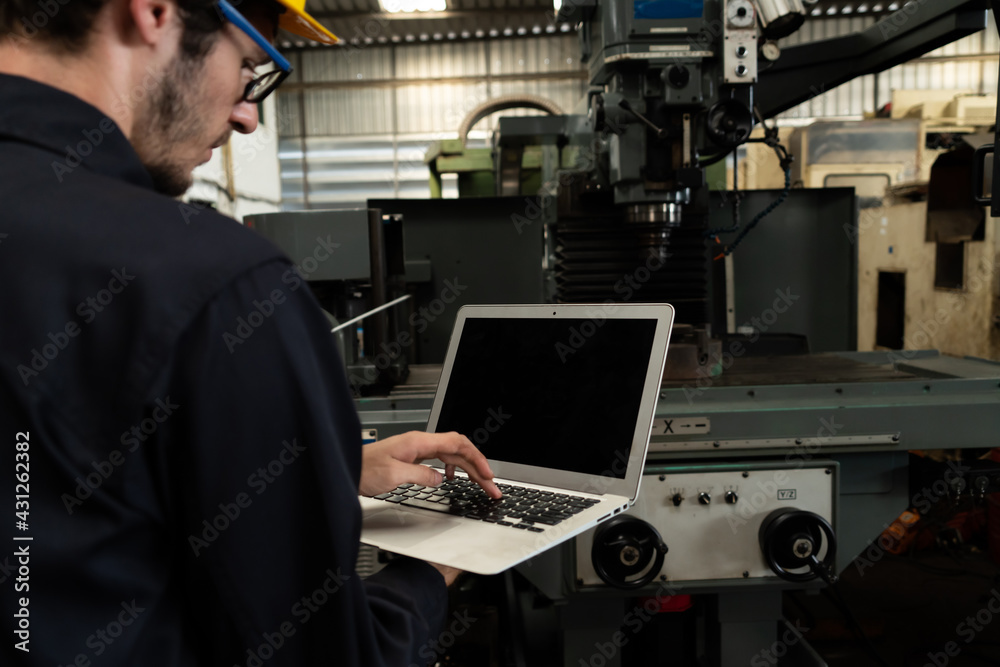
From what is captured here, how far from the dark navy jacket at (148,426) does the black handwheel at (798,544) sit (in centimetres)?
79

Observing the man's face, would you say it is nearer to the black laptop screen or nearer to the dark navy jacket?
the dark navy jacket

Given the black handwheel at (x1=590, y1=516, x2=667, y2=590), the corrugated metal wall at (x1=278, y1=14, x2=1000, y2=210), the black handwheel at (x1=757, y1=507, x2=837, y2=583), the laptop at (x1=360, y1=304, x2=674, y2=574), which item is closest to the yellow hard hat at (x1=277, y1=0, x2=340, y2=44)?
the laptop at (x1=360, y1=304, x2=674, y2=574)

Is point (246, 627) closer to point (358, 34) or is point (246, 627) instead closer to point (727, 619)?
point (727, 619)

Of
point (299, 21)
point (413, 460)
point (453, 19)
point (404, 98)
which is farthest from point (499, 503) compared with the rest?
point (404, 98)

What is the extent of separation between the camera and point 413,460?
79 centimetres

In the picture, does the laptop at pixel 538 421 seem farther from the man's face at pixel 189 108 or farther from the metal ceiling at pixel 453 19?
the metal ceiling at pixel 453 19

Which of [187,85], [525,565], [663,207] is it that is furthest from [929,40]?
[187,85]

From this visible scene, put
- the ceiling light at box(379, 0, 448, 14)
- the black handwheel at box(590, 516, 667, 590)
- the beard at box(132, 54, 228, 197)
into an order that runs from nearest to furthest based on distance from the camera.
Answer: the beard at box(132, 54, 228, 197) → the black handwheel at box(590, 516, 667, 590) → the ceiling light at box(379, 0, 448, 14)

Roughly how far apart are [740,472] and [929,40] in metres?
0.92

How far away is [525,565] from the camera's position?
1.19 metres

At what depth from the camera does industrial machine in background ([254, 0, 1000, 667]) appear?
108 cm

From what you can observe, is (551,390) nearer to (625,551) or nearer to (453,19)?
(625,551)

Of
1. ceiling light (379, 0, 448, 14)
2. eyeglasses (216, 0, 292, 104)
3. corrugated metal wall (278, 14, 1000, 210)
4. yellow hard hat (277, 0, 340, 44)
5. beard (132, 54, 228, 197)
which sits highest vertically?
ceiling light (379, 0, 448, 14)

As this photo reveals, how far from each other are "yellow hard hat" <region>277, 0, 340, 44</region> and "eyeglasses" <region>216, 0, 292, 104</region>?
54 mm
